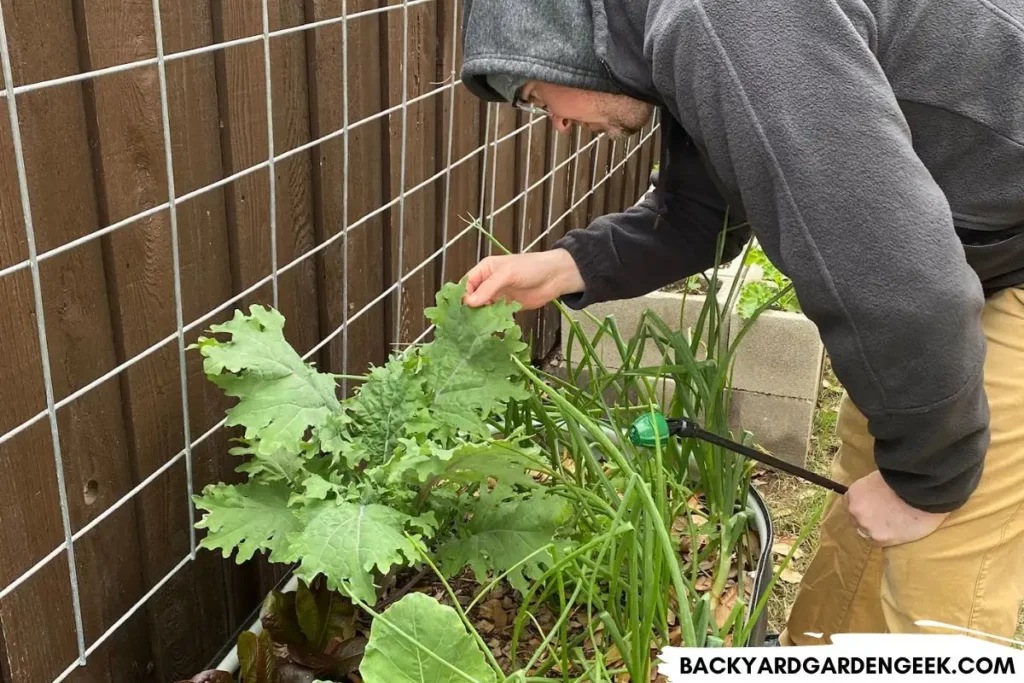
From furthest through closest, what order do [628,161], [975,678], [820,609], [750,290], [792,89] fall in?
[628,161], [750,290], [820,609], [792,89], [975,678]

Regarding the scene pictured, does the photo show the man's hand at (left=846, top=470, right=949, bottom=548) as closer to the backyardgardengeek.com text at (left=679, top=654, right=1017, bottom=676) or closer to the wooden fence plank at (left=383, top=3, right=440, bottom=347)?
the backyardgardengeek.com text at (left=679, top=654, right=1017, bottom=676)

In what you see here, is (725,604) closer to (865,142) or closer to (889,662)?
(865,142)

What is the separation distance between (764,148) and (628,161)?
2786mm

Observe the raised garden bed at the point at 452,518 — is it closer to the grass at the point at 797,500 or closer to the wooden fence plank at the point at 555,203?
the grass at the point at 797,500

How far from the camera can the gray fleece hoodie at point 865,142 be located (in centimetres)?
93

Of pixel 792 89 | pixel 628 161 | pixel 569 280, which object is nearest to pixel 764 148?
pixel 792 89

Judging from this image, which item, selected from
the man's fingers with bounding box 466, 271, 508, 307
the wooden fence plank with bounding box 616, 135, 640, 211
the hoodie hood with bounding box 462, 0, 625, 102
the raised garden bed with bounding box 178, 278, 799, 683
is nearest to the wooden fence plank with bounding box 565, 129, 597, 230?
the wooden fence plank with bounding box 616, 135, 640, 211

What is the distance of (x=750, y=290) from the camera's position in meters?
2.71

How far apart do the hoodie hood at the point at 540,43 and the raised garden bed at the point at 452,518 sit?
35 centimetres

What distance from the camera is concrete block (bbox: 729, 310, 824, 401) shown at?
2514mm

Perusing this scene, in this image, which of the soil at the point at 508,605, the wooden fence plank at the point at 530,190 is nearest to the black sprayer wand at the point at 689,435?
the soil at the point at 508,605

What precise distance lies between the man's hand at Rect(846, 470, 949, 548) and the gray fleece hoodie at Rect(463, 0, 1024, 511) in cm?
7

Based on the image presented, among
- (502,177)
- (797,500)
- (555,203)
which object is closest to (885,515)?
(797,500)

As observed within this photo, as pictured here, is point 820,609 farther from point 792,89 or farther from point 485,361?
point 792,89
